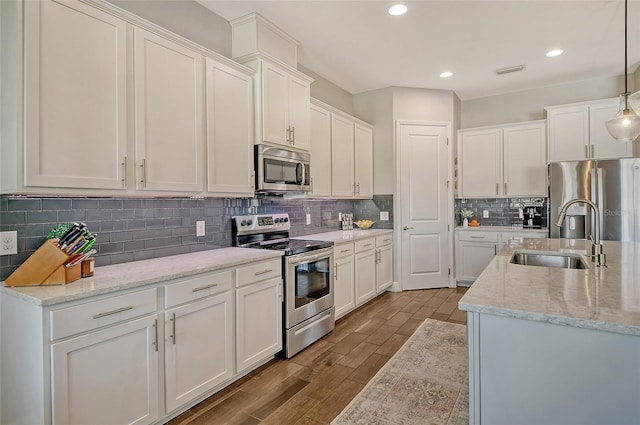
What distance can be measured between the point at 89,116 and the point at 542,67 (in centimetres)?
484

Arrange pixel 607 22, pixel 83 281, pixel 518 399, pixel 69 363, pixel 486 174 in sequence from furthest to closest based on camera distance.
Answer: pixel 486 174 → pixel 607 22 → pixel 83 281 → pixel 69 363 → pixel 518 399

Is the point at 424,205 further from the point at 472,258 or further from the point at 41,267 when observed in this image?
the point at 41,267

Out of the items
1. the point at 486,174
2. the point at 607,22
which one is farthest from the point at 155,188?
the point at 486,174

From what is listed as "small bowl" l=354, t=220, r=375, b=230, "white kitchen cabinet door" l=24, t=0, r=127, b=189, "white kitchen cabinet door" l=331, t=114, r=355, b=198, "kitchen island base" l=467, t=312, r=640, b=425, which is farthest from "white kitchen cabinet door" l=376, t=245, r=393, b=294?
"white kitchen cabinet door" l=24, t=0, r=127, b=189

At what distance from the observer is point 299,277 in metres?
2.91

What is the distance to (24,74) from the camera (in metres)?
1.59

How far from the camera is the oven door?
2803 millimetres

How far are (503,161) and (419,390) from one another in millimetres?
3882

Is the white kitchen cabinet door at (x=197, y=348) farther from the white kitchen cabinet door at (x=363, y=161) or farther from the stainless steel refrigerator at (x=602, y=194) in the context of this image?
the stainless steel refrigerator at (x=602, y=194)

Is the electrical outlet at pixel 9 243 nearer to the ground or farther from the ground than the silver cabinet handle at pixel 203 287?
farther from the ground

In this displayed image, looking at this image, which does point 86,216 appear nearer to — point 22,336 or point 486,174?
point 22,336

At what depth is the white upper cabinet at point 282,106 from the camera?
2902 mm

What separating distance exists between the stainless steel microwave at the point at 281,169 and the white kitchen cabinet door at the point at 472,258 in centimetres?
286

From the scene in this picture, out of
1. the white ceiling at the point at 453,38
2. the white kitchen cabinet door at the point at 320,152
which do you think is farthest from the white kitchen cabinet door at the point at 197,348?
the white ceiling at the point at 453,38
